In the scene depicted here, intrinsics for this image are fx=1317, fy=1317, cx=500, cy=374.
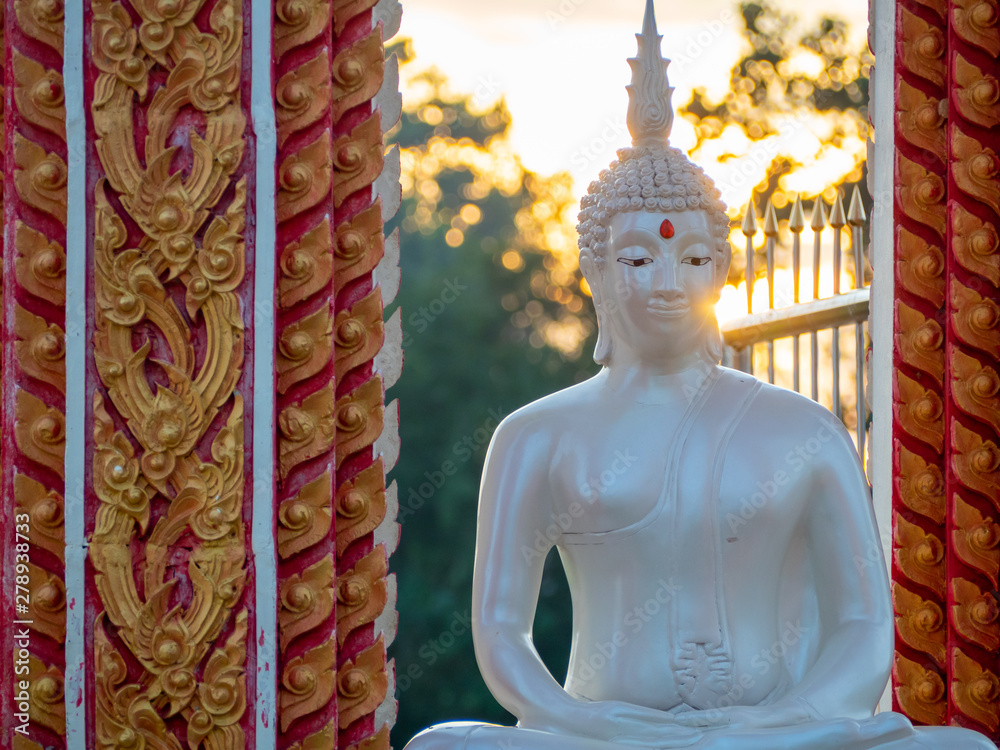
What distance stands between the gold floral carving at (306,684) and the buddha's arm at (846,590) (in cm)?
114

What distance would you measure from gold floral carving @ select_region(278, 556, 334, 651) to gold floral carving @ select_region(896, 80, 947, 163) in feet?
7.10

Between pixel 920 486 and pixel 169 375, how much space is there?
2192 mm

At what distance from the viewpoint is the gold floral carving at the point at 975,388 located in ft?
12.4

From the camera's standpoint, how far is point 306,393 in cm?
331

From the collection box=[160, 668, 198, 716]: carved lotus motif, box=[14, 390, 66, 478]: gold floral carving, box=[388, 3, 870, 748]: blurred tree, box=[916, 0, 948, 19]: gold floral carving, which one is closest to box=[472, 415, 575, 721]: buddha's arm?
box=[160, 668, 198, 716]: carved lotus motif

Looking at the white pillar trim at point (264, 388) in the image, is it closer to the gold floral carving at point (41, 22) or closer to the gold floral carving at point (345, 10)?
the gold floral carving at point (345, 10)

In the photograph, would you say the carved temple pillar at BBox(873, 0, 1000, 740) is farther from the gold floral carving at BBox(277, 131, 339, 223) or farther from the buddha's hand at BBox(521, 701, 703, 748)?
the gold floral carving at BBox(277, 131, 339, 223)

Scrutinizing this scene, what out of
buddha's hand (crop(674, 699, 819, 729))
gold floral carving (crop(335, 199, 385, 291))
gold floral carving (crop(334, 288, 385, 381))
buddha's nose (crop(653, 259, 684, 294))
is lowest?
buddha's hand (crop(674, 699, 819, 729))

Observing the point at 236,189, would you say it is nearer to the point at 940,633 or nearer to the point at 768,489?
the point at 768,489

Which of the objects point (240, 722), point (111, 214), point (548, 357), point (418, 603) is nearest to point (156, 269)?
point (111, 214)

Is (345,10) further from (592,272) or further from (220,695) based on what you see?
(220,695)

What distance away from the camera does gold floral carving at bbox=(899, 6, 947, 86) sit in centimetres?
394

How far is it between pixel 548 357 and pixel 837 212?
746 centimetres

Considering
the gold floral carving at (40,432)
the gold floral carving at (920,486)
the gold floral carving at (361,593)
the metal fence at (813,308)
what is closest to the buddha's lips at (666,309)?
the gold floral carving at (361,593)
